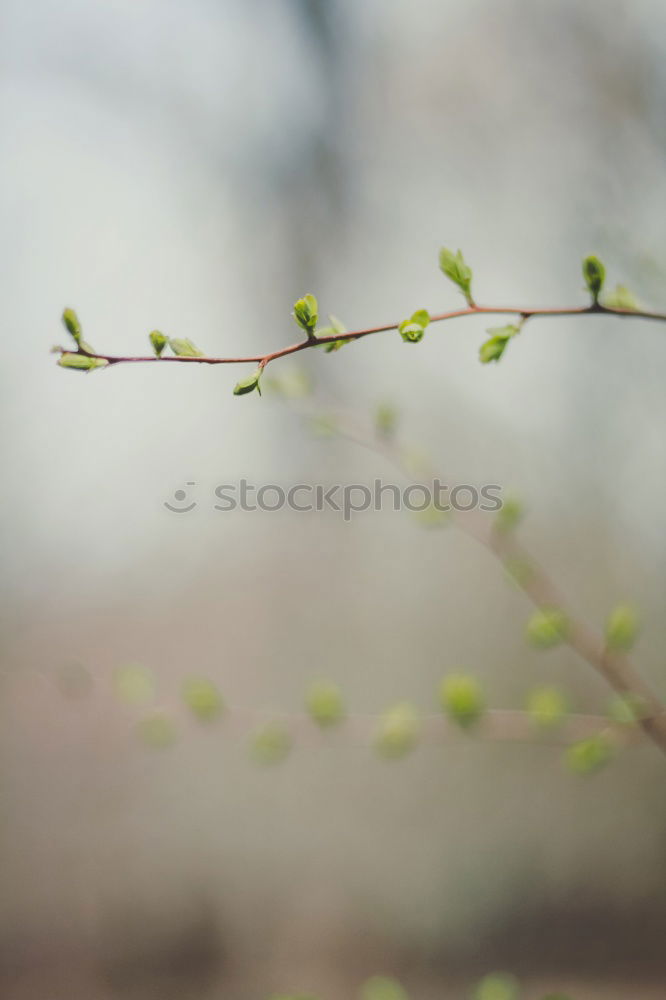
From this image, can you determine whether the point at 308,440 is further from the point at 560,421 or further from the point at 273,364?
the point at 560,421

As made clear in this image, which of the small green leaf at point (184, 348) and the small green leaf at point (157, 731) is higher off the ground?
the small green leaf at point (184, 348)

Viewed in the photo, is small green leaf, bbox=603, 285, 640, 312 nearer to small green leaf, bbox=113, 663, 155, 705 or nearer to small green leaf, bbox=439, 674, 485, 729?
small green leaf, bbox=439, 674, 485, 729

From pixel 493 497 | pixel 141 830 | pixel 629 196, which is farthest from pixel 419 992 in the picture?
pixel 629 196

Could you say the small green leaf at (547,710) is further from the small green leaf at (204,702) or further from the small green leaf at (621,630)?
the small green leaf at (204,702)

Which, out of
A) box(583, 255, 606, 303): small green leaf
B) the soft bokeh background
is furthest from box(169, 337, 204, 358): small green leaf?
the soft bokeh background

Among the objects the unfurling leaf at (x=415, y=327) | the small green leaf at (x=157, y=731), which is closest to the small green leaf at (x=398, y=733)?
the small green leaf at (x=157, y=731)

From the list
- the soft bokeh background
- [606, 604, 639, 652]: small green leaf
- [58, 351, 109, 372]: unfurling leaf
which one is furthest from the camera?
the soft bokeh background

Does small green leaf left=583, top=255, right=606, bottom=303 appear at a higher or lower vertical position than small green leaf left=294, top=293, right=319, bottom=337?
higher
